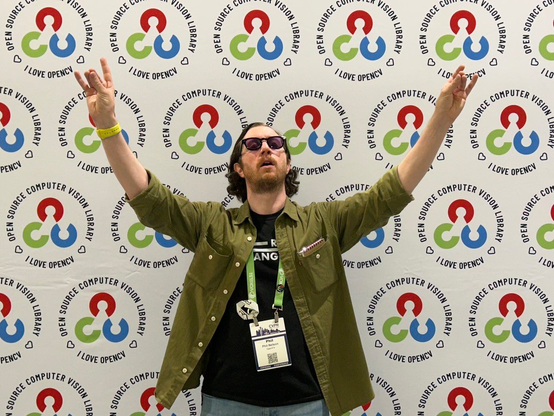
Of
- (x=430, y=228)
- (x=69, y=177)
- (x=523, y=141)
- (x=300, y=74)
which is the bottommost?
(x=430, y=228)

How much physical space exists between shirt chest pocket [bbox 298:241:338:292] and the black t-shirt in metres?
0.12

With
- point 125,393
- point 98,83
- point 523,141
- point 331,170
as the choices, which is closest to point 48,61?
point 98,83

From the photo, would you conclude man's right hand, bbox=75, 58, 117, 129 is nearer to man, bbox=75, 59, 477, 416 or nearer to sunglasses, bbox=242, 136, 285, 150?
man, bbox=75, 59, 477, 416

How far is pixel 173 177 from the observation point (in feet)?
9.29

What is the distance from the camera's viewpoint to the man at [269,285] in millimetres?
2217

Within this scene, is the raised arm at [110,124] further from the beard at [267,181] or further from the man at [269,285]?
the beard at [267,181]

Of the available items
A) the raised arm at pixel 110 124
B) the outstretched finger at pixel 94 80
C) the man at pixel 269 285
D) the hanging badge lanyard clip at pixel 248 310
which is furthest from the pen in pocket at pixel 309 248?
the outstretched finger at pixel 94 80

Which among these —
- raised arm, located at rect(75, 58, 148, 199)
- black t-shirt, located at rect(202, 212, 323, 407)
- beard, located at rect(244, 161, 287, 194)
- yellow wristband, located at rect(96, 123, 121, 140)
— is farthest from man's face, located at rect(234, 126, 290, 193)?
yellow wristband, located at rect(96, 123, 121, 140)

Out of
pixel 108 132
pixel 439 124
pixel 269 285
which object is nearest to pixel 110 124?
pixel 108 132

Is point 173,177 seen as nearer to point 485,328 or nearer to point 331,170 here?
point 331,170

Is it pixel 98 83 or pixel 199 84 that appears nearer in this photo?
pixel 98 83

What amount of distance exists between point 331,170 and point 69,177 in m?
1.31

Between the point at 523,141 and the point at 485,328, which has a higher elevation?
the point at 523,141

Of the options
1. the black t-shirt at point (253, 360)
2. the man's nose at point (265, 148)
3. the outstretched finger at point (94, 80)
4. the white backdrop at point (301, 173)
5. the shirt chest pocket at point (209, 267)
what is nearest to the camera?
the outstretched finger at point (94, 80)
